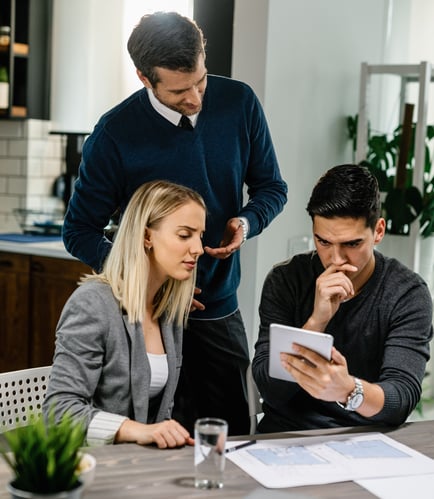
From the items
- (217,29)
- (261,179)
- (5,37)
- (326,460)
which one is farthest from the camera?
(5,37)

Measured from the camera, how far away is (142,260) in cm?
217

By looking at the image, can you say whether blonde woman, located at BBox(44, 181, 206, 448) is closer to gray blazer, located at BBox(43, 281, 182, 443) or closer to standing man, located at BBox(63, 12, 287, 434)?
gray blazer, located at BBox(43, 281, 182, 443)

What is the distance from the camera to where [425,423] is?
2080mm

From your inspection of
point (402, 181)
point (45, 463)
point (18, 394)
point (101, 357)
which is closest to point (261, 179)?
point (101, 357)

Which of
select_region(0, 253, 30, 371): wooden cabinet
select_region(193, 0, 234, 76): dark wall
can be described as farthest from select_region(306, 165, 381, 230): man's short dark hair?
select_region(0, 253, 30, 371): wooden cabinet

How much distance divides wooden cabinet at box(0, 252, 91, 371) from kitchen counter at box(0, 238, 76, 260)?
3 centimetres

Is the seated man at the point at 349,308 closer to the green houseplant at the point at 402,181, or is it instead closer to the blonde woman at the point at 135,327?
the blonde woman at the point at 135,327

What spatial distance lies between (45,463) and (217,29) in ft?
8.20

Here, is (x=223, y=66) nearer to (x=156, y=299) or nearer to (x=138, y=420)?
(x=156, y=299)

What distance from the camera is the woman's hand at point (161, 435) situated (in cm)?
180

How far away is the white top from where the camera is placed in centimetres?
217

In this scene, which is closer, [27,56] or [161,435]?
[161,435]

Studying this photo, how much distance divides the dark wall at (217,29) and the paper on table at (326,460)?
6.52ft

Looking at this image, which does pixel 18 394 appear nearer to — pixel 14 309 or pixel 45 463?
pixel 45 463
